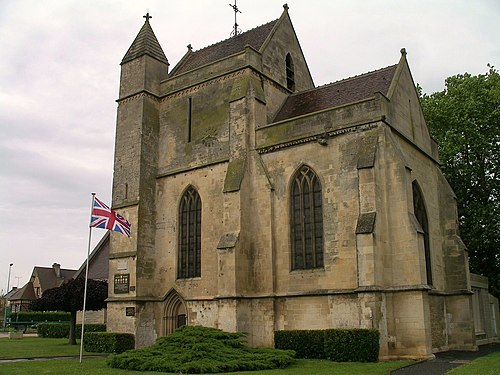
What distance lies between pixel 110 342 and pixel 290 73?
654 inches

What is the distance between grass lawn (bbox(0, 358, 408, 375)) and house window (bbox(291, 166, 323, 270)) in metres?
4.49

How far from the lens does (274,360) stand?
16500mm

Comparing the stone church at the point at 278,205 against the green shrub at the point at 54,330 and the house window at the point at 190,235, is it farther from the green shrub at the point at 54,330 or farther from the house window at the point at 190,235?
the green shrub at the point at 54,330

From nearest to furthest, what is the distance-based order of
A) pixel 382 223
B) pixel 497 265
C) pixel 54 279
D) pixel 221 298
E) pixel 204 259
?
pixel 382 223 < pixel 221 298 < pixel 204 259 < pixel 497 265 < pixel 54 279

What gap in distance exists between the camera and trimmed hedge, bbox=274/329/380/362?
707 inches

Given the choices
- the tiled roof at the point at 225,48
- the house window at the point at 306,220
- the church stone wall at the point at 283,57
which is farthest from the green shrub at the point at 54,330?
A: the church stone wall at the point at 283,57

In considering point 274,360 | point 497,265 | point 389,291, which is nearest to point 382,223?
point 389,291

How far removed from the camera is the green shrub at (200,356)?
604 inches

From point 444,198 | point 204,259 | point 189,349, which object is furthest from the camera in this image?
point 444,198

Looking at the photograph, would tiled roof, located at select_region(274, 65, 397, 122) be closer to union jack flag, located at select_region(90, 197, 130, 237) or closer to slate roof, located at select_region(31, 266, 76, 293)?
union jack flag, located at select_region(90, 197, 130, 237)

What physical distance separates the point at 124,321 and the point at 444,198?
1664 centimetres

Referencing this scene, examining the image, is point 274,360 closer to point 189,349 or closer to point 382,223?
point 189,349

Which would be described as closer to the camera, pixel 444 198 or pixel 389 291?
pixel 389 291

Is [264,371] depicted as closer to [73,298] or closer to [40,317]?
[73,298]
